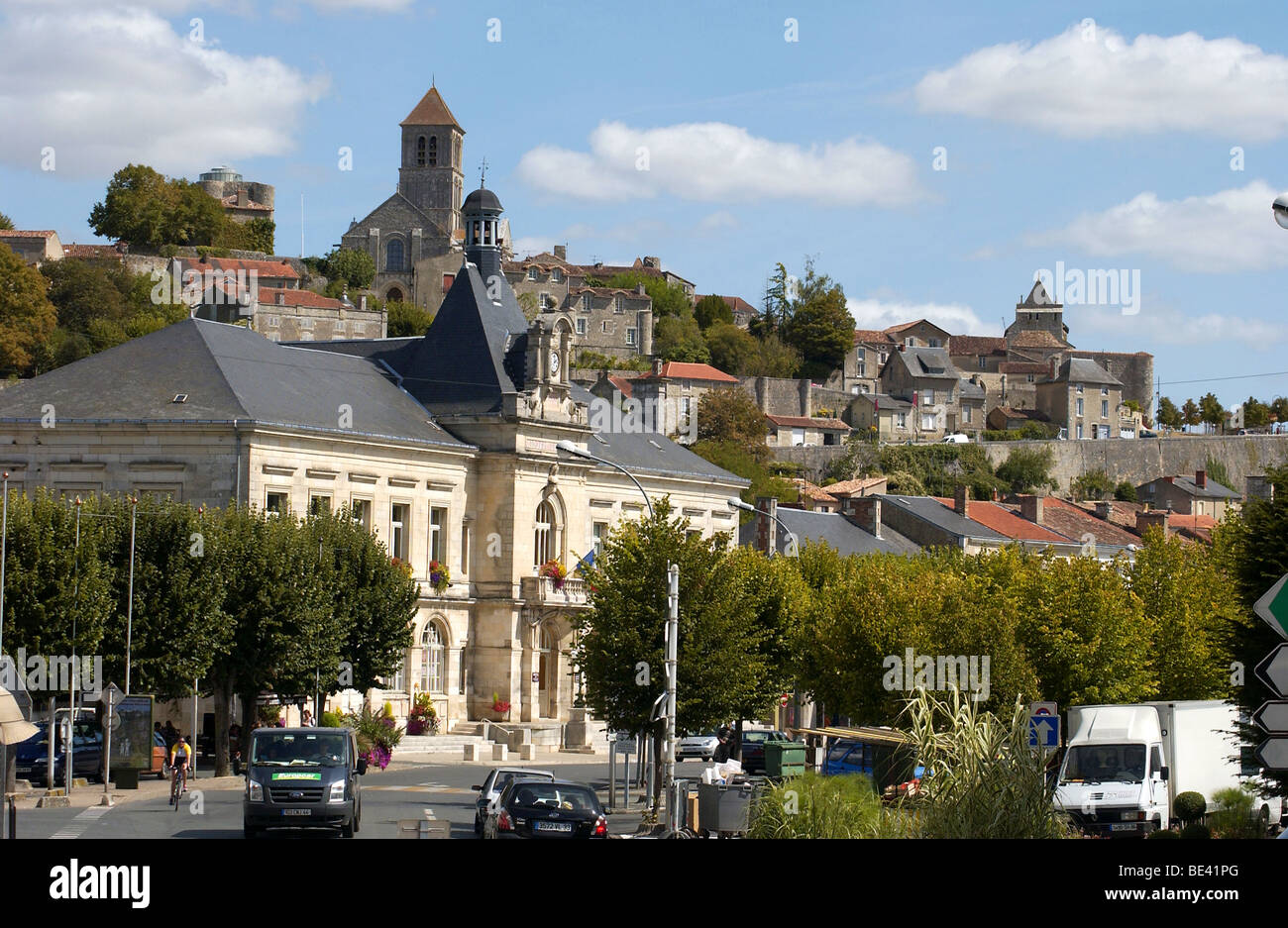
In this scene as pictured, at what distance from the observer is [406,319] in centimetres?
13662

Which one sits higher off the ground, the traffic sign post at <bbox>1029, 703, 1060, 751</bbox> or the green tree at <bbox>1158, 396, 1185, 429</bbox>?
the green tree at <bbox>1158, 396, 1185, 429</bbox>

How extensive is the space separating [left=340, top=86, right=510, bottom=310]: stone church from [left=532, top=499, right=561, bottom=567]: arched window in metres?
78.6

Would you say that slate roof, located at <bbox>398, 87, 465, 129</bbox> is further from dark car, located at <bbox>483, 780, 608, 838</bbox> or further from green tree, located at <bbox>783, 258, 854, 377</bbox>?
dark car, located at <bbox>483, 780, 608, 838</bbox>

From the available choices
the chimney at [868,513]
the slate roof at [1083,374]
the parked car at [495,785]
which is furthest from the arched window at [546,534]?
the slate roof at [1083,374]

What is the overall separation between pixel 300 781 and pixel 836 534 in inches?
2297

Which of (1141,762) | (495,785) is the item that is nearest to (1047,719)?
(1141,762)

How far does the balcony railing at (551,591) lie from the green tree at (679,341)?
3454 inches

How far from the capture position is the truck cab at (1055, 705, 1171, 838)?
1249 inches

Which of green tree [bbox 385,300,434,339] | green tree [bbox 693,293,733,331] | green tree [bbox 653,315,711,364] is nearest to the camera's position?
green tree [bbox 385,300,434,339]

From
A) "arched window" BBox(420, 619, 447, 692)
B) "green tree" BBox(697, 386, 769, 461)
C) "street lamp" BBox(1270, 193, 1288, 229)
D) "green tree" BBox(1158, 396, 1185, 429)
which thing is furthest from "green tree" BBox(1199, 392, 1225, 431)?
"street lamp" BBox(1270, 193, 1288, 229)

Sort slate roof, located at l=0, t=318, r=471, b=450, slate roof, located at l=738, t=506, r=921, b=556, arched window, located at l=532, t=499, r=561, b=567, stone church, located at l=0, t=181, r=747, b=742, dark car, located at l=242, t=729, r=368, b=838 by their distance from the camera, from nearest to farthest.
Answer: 1. dark car, located at l=242, t=729, r=368, b=838
2. stone church, located at l=0, t=181, r=747, b=742
3. slate roof, located at l=0, t=318, r=471, b=450
4. arched window, located at l=532, t=499, r=561, b=567
5. slate roof, located at l=738, t=506, r=921, b=556

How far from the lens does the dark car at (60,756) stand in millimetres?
41688
